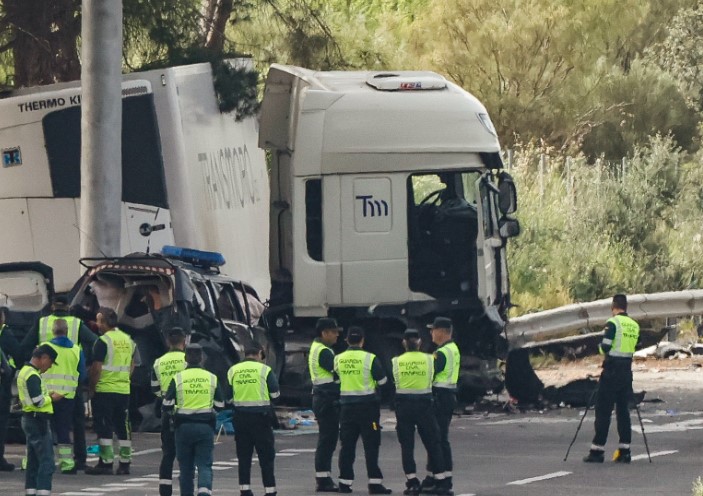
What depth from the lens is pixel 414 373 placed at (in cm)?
1515

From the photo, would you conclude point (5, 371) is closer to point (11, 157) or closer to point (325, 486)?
point (325, 486)

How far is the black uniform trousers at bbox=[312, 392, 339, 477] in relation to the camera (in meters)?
15.3

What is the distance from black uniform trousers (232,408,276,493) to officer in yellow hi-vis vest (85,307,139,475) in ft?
7.58

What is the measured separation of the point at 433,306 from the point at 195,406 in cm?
720

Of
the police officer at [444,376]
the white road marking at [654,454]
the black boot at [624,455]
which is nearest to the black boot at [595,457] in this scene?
the black boot at [624,455]

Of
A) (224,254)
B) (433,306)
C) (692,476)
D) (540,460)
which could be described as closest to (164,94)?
(224,254)

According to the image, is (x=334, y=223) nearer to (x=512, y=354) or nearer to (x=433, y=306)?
(x=433, y=306)

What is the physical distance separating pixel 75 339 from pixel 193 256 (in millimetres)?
3000

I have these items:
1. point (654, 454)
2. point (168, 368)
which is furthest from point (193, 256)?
point (654, 454)

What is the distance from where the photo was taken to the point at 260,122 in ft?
76.3

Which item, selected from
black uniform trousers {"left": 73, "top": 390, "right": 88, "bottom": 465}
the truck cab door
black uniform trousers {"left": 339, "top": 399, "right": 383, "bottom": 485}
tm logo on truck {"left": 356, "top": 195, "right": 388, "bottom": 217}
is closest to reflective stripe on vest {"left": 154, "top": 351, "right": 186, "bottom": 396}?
→ black uniform trousers {"left": 339, "top": 399, "right": 383, "bottom": 485}

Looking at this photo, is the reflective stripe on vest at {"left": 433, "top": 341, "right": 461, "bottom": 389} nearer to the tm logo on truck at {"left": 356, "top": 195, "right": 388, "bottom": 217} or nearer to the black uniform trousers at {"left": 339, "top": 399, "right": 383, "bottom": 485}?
the black uniform trousers at {"left": 339, "top": 399, "right": 383, "bottom": 485}

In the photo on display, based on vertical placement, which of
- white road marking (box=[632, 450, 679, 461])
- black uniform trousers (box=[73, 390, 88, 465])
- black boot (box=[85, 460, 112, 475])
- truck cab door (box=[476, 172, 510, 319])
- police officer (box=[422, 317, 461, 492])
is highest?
truck cab door (box=[476, 172, 510, 319])

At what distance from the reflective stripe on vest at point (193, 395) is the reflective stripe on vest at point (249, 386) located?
1.41ft
